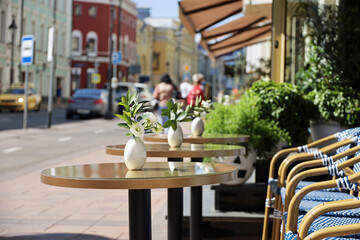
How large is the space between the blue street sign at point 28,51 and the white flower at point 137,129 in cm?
1808

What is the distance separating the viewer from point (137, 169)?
11.7ft

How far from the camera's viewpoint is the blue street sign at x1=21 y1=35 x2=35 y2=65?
70.0 feet

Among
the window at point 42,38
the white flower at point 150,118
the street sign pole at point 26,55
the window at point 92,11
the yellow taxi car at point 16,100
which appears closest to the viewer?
the white flower at point 150,118

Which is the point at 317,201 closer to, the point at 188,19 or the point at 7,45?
the point at 188,19

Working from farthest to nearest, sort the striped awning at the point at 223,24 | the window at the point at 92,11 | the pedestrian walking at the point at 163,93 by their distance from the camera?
the window at the point at 92,11 < the pedestrian walking at the point at 163,93 < the striped awning at the point at 223,24

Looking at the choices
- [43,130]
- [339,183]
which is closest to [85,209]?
[339,183]

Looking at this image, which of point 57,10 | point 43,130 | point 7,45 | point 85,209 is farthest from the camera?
point 57,10

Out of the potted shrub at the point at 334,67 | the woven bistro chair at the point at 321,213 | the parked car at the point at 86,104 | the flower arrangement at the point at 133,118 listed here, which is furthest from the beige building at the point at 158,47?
the woven bistro chair at the point at 321,213

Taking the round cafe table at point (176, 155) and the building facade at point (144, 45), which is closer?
the round cafe table at point (176, 155)

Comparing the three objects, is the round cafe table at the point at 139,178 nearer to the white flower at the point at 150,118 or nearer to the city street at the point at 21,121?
the white flower at the point at 150,118

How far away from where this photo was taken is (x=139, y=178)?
3.12 metres

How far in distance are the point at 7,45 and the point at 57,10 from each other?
40.0 feet

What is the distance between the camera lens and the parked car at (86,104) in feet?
102

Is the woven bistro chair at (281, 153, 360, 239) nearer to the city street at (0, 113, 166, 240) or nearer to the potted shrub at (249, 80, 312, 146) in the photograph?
the city street at (0, 113, 166, 240)
